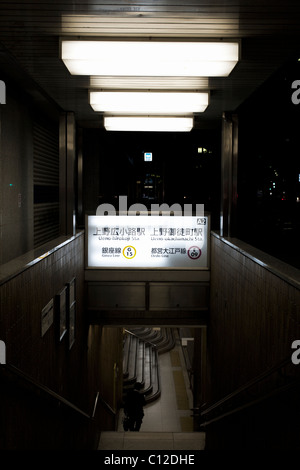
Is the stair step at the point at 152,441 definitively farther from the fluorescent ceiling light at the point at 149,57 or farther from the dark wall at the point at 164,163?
the fluorescent ceiling light at the point at 149,57

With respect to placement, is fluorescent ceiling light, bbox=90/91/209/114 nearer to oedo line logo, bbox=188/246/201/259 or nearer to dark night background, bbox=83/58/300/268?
dark night background, bbox=83/58/300/268

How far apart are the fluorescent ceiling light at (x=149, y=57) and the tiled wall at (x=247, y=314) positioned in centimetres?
208

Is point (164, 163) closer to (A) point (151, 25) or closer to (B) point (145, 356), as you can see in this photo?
(B) point (145, 356)

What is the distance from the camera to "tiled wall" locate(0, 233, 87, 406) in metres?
3.43

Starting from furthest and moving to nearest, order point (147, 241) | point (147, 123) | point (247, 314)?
point (147, 241), point (147, 123), point (247, 314)

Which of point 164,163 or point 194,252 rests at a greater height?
point 164,163

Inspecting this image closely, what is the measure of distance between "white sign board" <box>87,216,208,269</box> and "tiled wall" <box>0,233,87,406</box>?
0.52 meters

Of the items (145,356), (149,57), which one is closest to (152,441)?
(149,57)

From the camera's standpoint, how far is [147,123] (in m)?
7.42

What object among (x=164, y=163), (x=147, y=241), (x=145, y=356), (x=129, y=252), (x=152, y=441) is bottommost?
(x=145, y=356)

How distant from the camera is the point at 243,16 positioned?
144 inches

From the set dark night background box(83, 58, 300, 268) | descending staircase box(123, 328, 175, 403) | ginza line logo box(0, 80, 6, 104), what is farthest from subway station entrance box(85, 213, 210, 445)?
descending staircase box(123, 328, 175, 403)

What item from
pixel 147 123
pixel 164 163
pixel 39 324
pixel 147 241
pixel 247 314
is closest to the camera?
pixel 39 324

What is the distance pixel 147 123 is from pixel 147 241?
207 centimetres
